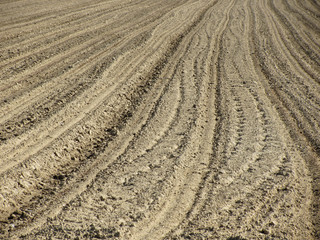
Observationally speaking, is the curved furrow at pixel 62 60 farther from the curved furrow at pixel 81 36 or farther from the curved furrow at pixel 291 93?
the curved furrow at pixel 291 93

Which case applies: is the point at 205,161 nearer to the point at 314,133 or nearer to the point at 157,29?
the point at 314,133

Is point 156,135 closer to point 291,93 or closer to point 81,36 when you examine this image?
point 291,93

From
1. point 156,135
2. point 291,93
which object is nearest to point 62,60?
point 156,135

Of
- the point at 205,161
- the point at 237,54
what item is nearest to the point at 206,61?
the point at 237,54

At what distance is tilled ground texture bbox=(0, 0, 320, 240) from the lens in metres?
3.42

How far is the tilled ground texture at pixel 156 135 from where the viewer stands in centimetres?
342

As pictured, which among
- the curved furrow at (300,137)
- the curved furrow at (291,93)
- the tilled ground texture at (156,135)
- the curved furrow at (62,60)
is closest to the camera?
the tilled ground texture at (156,135)

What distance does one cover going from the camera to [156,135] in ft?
16.3

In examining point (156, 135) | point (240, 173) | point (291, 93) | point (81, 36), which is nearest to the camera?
point (240, 173)

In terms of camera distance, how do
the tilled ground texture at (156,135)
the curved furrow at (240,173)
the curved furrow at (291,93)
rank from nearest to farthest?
1. the curved furrow at (240,173)
2. the tilled ground texture at (156,135)
3. the curved furrow at (291,93)

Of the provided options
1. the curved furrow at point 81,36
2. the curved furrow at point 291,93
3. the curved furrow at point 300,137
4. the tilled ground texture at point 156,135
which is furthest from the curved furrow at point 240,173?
the curved furrow at point 81,36

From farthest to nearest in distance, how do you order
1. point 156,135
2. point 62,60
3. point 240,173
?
point 62,60
point 156,135
point 240,173

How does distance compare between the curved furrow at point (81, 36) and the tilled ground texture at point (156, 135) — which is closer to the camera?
the tilled ground texture at point (156, 135)

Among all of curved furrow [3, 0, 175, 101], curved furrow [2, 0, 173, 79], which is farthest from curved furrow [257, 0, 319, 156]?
curved furrow [2, 0, 173, 79]
